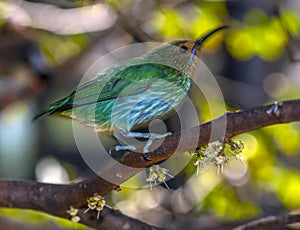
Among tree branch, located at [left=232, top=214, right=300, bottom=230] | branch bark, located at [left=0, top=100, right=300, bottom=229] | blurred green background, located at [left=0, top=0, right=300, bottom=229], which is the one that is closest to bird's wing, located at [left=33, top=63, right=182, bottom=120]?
branch bark, located at [left=0, top=100, right=300, bottom=229]

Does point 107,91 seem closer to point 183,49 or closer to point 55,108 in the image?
point 55,108

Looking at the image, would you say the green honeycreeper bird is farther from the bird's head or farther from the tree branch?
the tree branch

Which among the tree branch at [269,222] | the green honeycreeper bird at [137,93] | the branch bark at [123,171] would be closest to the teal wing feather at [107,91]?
the green honeycreeper bird at [137,93]

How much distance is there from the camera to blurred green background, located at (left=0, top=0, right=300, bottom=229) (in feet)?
10.6

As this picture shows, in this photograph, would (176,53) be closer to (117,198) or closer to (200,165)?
(200,165)

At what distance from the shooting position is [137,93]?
229 cm

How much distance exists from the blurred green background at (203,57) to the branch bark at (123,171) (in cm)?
77

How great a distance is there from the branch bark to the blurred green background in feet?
2.54

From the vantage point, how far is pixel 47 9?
3590 mm

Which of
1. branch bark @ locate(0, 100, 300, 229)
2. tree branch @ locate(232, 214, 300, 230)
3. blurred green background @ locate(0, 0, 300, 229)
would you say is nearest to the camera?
branch bark @ locate(0, 100, 300, 229)

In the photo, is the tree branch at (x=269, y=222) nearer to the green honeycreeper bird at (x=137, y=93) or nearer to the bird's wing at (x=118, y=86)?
the green honeycreeper bird at (x=137, y=93)

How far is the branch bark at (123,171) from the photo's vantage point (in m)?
1.73

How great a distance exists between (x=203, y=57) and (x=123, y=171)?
2172 millimetres

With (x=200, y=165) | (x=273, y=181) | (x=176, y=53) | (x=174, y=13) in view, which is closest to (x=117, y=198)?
(x=273, y=181)
